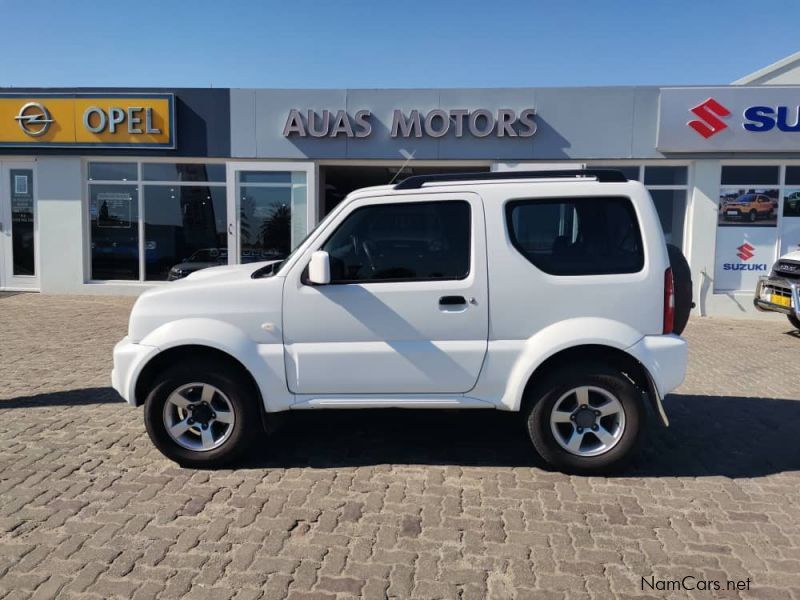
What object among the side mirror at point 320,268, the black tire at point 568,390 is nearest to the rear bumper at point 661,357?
the black tire at point 568,390

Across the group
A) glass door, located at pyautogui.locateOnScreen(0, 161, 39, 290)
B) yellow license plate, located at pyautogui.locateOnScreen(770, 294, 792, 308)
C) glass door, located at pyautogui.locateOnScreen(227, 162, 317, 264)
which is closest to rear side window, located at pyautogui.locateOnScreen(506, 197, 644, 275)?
yellow license plate, located at pyautogui.locateOnScreen(770, 294, 792, 308)

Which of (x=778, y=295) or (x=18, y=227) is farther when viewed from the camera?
(x=18, y=227)

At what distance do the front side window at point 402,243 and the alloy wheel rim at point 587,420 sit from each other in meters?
1.13

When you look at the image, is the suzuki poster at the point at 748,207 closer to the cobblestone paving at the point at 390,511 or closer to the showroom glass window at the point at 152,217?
the cobblestone paving at the point at 390,511

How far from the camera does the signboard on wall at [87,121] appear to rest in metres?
12.9

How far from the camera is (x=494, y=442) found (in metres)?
4.91

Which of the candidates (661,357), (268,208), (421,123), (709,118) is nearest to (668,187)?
(709,118)

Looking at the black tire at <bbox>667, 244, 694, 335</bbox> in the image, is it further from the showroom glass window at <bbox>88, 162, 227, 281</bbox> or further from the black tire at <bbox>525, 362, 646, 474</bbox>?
the showroom glass window at <bbox>88, 162, 227, 281</bbox>

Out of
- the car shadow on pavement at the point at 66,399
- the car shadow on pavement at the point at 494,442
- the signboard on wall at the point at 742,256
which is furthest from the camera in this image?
the signboard on wall at the point at 742,256

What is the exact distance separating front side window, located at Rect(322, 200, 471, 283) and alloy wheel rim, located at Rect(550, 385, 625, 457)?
44.5 inches

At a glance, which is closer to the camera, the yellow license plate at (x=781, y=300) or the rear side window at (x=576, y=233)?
the rear side window at (x=576, y=233)

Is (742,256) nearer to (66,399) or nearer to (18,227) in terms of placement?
(66,399)

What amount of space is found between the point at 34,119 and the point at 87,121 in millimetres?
1172

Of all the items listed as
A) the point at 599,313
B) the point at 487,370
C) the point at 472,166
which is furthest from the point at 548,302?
the point at 472,166
